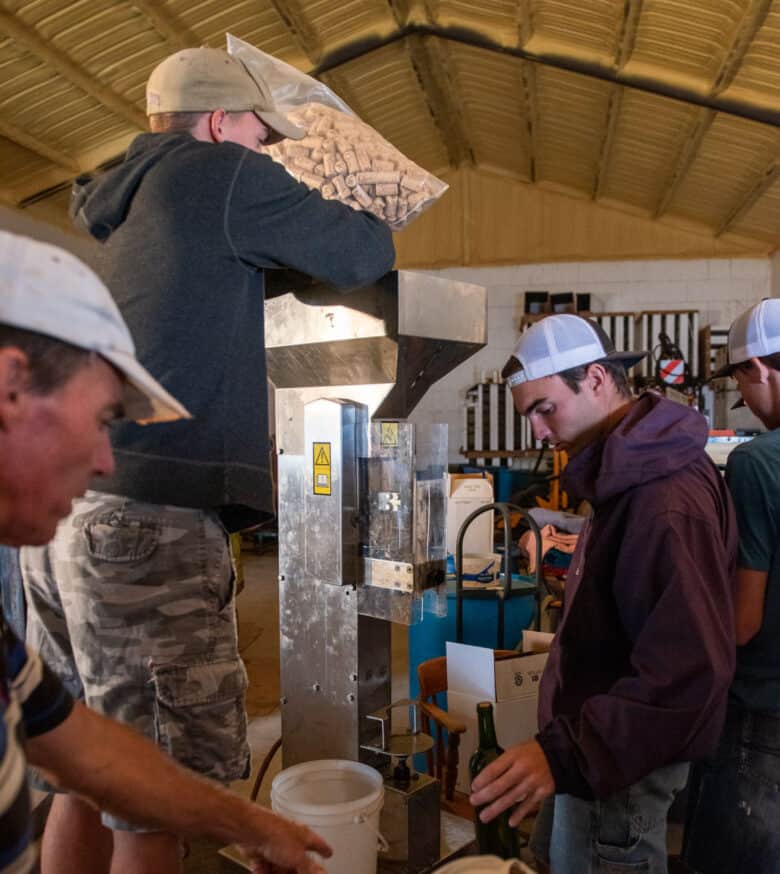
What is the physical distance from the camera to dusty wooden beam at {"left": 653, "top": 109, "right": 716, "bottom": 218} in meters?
5.19

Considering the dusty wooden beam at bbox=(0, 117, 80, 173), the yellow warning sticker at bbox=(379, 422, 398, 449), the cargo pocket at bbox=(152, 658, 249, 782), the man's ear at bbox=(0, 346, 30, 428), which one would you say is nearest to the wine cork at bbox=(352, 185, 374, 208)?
the yellow warning sticker at bbox=(379, 422, 398, 449)

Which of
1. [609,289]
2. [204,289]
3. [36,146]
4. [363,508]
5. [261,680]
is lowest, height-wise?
[261,680]

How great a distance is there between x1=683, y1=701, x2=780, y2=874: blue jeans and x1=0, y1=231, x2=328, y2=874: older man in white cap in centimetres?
120

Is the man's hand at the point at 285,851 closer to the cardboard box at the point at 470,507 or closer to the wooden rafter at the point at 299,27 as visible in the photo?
the cardboard box at the point at 470,507

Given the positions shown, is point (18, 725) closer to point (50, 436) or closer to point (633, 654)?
point (50, 436)

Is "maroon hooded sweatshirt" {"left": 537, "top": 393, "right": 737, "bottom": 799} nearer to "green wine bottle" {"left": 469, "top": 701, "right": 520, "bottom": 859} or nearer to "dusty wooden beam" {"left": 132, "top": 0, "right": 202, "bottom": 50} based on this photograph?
"green wine bottle" {"left": 469, "top": 701, "right": 520, "bottom": 859}

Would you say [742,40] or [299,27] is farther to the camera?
[299,27]

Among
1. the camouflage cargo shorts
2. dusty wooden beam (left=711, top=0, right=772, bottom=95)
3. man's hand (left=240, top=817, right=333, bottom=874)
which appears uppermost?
dusty wooden beam (left=711, top=0, right=772, bottom=95)

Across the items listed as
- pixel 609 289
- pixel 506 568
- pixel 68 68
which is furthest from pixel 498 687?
pixel 609 289

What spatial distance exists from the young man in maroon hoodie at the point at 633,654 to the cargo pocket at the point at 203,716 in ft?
1.54

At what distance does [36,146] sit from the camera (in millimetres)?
4852

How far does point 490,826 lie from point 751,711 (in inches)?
23.5

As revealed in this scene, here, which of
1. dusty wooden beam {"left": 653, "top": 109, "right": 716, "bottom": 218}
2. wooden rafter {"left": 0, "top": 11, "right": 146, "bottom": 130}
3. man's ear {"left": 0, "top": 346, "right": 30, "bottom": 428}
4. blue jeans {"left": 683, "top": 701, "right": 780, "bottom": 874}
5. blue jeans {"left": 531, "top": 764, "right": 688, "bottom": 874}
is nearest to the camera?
man's ear {"left": 0, "top": 346, "right": 30, "bottom": 428}

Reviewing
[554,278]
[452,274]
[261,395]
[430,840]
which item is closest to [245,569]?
[452,274]
